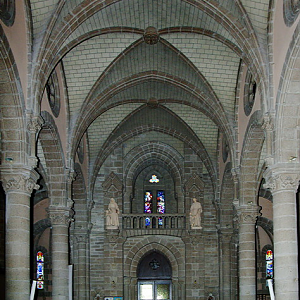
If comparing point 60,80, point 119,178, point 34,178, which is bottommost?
point 34,178

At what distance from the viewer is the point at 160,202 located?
105 feet

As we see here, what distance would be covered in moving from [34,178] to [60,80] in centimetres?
672

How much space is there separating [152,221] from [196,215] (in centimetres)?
222

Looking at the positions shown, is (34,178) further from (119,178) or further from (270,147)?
(119,178)

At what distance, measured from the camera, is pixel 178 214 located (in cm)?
3022

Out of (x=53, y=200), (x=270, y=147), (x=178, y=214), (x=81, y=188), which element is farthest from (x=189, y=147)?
(x=270, y=147)

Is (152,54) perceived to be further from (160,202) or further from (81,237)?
(160,202)

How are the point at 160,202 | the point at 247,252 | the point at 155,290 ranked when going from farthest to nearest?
1. the point at 160,202
2. the point at 155,290
3. the point at 247,252

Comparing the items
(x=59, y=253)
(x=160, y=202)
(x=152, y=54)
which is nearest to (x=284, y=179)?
(x=152, y=54)

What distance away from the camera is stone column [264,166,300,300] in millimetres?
16156

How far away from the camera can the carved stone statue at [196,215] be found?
97.3 feet

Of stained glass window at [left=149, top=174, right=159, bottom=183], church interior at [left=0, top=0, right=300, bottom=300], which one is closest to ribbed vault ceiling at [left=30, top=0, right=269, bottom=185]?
church interior at [left=0, top=0, right=300, bottom=300]

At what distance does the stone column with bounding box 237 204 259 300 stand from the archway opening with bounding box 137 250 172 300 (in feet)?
28.6

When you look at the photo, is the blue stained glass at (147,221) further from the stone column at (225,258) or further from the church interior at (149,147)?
the stone column at (225,258)
